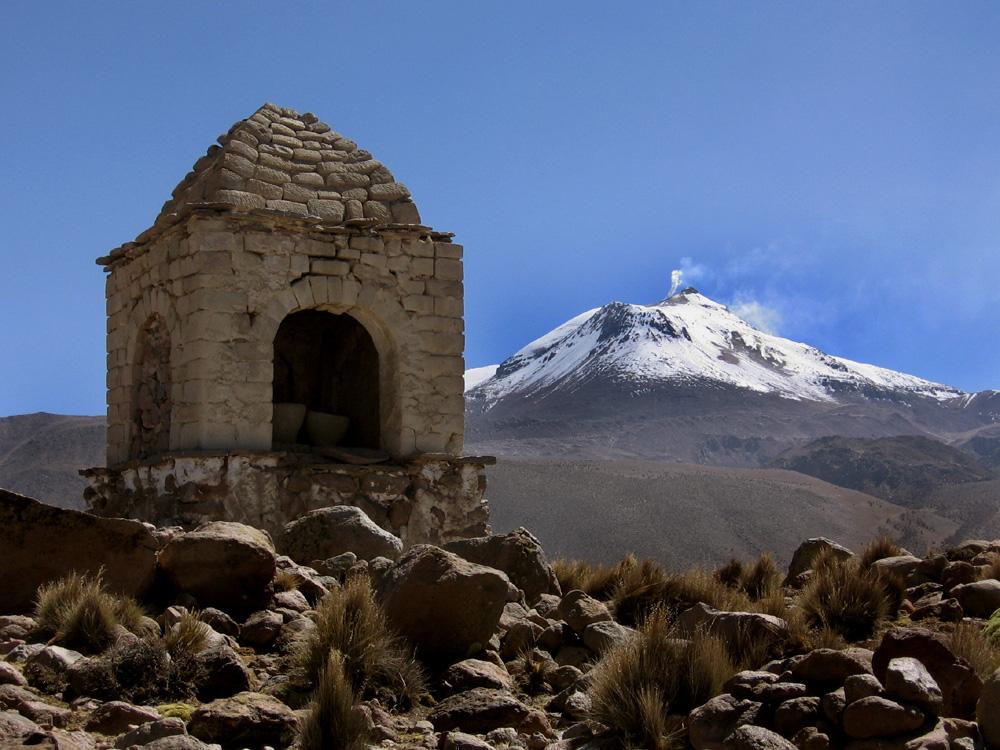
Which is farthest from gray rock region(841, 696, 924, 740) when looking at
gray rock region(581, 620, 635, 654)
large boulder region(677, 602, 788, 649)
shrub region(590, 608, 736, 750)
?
gray rock region(581, 620, 635, 654)

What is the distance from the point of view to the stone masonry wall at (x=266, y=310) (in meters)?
11.4

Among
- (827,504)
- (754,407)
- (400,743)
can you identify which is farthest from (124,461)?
(754,407)

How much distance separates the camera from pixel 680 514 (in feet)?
118

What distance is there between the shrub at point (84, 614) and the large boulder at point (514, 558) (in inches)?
101

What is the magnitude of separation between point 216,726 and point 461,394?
7.35 metres

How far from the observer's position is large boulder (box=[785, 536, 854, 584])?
404 inches

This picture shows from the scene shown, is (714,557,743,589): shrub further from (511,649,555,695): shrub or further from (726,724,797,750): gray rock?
(726,724,797,750): gray rock

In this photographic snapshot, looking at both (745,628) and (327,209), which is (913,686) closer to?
(745,628)

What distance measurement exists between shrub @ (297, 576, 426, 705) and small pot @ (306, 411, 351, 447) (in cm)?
696

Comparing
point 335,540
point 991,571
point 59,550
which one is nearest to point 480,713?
point 59,550

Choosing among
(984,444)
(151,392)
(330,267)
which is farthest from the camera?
(984,444)

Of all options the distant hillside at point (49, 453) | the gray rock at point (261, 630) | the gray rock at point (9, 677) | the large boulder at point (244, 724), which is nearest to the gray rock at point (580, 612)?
the gray rock at point (261, 630)

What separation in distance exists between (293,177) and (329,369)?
8.59ft

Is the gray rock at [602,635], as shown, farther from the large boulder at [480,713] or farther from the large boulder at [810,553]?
the large boulder at [810,553]
